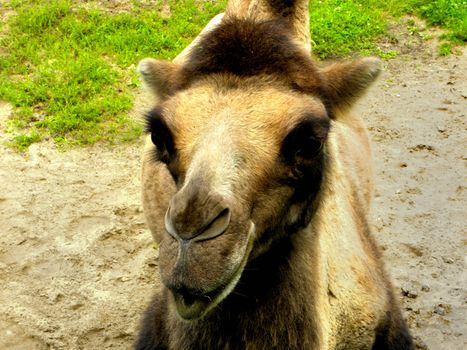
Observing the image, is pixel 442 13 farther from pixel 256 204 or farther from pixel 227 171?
pixel 227 171

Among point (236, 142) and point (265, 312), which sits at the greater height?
point (236, 142)

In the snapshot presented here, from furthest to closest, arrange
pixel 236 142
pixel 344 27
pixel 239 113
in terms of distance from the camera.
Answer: pixel 344 27 < pixel 239 113 < pixel 236 142

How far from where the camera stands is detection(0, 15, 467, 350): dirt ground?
5.93m

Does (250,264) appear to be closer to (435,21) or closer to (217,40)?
(217,40)

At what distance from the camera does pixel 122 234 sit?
6898 millimetres

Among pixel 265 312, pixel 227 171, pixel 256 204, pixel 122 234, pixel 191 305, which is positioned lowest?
pixel 122 234

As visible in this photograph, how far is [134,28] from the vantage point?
1014cm

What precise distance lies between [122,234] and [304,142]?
13.0 feet

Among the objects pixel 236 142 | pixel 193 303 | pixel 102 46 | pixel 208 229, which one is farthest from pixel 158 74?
pixel 102 46

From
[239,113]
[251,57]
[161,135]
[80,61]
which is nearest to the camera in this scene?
[239,113]

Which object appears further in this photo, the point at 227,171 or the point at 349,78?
the point at 349,78

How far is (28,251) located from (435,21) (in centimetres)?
750

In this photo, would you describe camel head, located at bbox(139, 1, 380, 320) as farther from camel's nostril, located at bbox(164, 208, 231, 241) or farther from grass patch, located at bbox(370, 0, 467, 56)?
grass patch, located at bbox(370, 0, 467, 56)

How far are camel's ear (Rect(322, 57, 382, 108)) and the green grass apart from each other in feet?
15.8
